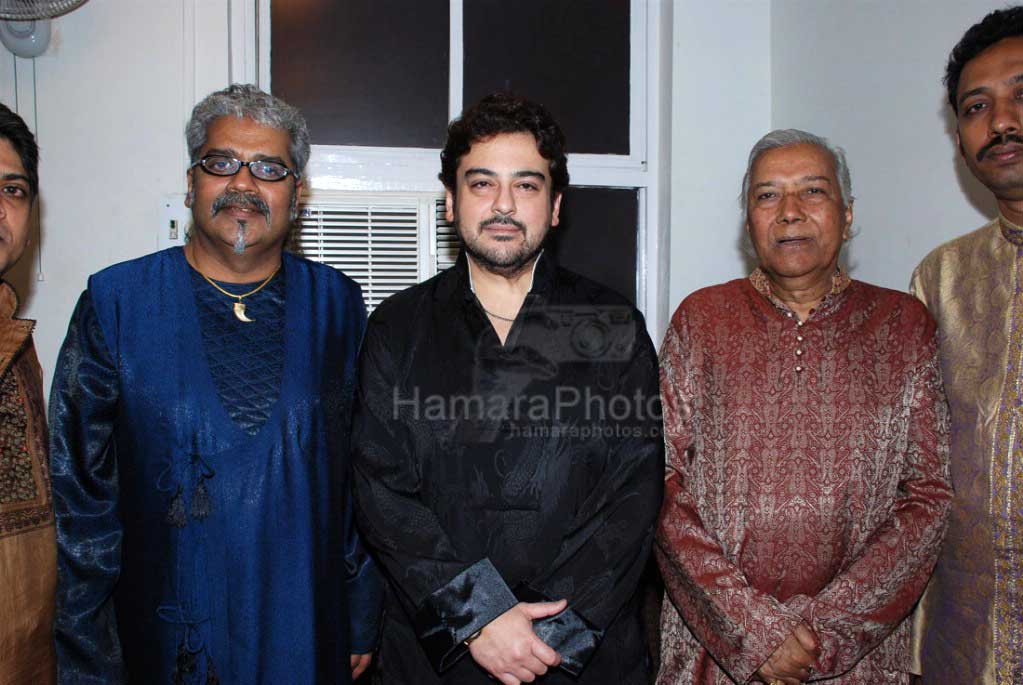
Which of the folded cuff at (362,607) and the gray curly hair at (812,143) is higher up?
the gray curly hair at (812,143)

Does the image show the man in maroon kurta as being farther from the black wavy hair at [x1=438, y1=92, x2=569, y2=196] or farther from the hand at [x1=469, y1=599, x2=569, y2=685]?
the black wavy hair at [x1=438, y1=92, x2=569, y2=196]

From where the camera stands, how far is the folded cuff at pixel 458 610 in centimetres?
162

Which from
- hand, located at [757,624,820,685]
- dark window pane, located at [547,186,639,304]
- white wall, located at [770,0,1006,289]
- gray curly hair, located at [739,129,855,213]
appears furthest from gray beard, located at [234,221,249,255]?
white wall, located at [770,0,1006,289]

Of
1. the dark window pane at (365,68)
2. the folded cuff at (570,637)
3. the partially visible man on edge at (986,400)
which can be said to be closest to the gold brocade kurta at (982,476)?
the partially visible man on edge at (986,400)

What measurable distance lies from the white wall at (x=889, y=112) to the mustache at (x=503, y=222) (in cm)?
126

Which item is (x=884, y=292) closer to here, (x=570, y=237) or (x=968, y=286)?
(x=968, y=286)

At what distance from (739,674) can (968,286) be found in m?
1.08

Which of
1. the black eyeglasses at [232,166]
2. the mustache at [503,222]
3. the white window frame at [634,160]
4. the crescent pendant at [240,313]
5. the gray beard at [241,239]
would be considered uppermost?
the white window frame at [634,160]

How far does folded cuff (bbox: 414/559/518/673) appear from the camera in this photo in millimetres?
1616

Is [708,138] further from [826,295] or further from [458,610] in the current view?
[458,610]

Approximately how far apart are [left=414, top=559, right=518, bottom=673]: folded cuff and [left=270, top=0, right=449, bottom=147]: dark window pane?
5.79ft

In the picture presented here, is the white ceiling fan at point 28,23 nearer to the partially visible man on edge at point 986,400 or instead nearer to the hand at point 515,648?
the hand at point 515,648

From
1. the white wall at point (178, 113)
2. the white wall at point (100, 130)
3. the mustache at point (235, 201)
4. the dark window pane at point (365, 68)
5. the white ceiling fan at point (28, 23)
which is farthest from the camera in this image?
the dark window pane at point (365, 68)

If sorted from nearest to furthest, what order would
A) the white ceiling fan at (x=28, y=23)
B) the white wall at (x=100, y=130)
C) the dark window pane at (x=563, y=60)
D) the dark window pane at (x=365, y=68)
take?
the white ceiling fan at (x=28, y=23) < the white wall at (x=100, y=130) < the dark window pane at (x=365, y=68) < the dark window pane at (x=563, y=60)
